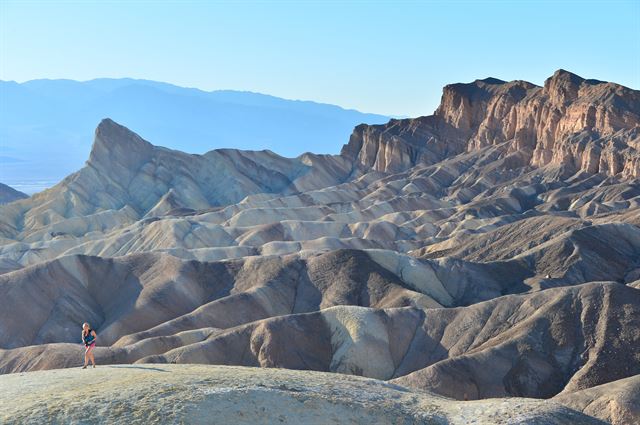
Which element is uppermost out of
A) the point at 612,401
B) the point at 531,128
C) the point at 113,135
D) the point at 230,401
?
the point at 113,135

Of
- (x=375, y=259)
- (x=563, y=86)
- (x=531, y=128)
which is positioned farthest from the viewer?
(x=531, y=128)

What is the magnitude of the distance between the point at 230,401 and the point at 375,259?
172ft

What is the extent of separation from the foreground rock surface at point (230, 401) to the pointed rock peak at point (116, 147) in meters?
135

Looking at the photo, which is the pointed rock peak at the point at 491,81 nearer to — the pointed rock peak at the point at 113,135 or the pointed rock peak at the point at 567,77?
the pointed rock peak at the point at 567,77

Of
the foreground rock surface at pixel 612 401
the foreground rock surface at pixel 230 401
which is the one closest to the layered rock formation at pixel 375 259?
the foreground rock surface at pixel 612 401

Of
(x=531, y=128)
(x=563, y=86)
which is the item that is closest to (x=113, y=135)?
(x=531, y=128)

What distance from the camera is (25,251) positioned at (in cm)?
12112

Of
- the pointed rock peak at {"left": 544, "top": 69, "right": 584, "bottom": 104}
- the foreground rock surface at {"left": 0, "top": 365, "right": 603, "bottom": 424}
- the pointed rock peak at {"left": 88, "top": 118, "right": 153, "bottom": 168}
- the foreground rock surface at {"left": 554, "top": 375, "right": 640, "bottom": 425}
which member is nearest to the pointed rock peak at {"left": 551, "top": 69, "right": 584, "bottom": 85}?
the pointed rock peak at {"left": 544, "top": 69, "right": 584, "bottom": 104}

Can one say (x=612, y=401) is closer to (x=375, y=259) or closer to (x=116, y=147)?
(x=375, y=259)

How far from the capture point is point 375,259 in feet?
284

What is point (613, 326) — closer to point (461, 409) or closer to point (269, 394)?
point (461, 409)

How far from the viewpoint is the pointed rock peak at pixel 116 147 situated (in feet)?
565

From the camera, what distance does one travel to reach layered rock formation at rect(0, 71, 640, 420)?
6575cm

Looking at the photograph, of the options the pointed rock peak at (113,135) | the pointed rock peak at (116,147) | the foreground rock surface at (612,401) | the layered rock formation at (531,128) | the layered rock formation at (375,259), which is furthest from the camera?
the pointed rock peak at (113,135)
